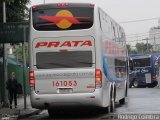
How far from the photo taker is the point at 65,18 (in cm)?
1895

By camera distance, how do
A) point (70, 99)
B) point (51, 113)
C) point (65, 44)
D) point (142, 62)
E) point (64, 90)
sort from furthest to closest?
point (142, 62) < point (51, 113) < point (65, 44) < point (64, 90) < point (70, 99)

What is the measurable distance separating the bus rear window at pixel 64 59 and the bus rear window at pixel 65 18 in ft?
2.87

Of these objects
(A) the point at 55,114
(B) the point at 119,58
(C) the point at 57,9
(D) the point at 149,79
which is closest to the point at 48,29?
(C) the point at 57,9

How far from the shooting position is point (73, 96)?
18594 mm

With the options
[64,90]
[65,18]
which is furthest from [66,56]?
[65,18]

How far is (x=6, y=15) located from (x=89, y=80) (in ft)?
28.1

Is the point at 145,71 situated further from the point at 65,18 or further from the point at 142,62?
the point at 65,18

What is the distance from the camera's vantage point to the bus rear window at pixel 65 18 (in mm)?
18953

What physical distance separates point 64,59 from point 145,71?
3587 cm

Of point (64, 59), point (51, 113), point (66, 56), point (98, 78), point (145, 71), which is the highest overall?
point (66, 56)

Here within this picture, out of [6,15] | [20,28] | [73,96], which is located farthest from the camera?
[6,15]

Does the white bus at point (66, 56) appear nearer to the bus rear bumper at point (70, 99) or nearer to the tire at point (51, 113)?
the bus rear bumper at point (70, 99)

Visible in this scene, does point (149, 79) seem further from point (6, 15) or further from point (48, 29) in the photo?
point (48, 29)

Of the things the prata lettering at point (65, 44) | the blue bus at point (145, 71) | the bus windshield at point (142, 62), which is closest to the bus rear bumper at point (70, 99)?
the prata lettering at point (65, 44)
